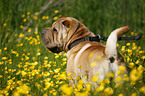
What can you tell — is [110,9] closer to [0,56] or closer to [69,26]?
[69,26]

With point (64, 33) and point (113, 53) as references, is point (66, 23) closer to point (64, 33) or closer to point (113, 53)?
point (64, 33)

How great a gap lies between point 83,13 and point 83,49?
145 inches

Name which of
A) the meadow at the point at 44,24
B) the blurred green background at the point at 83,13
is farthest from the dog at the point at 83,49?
the blurred green background at the point at 83,13

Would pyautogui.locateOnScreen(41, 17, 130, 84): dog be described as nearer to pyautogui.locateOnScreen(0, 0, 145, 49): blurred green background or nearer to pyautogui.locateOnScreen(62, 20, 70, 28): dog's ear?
pyautogui.locateOnScreen(62, 20, 70, 28): dog's ear

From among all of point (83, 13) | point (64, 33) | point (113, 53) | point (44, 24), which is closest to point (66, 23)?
point (64, 33)

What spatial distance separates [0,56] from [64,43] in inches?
66.1

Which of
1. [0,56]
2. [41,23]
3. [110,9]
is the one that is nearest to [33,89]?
[0,56]

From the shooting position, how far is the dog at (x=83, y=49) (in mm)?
2209

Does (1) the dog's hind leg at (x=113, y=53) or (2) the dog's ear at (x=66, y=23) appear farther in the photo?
(2) the dog's ear at (x=66, y=23)

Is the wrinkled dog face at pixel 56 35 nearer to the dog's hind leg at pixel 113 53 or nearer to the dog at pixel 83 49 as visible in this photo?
the dog at pixel 83 49

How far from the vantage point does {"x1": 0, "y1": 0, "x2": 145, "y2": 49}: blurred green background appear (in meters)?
5.04

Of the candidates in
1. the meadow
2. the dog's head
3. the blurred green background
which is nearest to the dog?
the dog's head

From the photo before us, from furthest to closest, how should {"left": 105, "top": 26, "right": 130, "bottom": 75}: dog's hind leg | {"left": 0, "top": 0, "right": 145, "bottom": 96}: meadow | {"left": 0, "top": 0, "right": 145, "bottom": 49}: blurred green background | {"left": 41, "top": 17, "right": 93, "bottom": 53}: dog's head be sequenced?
{"left": 0, "top": 0, "right": 145, "bottom": 49}: blurred green background
{"left": 0, "top": 0, "right": 145, "bottom": 96}: meadow
{"left": 41, "top": 17, "right": 93, "bottom": 53}: dog's head
{"left": 105, "top": 26, "right": 130, "bottom": 75}: dog's hind leg

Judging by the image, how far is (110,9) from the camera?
6.05 meters
